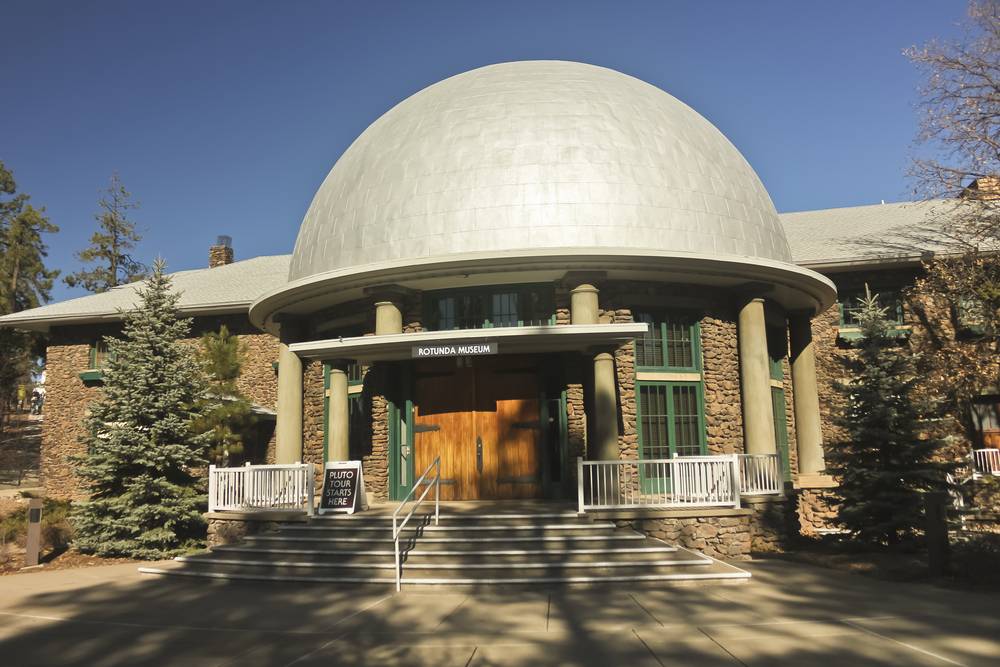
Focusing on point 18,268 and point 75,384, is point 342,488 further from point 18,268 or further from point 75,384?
point 18,268

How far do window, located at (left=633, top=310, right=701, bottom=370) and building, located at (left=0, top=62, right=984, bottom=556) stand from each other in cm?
5

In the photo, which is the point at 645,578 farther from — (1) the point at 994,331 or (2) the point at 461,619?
(1) the point at 994,331

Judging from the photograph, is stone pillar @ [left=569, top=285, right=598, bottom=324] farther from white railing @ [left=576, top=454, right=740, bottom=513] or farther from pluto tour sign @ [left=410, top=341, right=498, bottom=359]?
white railing @ [left=576, top=454, right=740, bottom=513]

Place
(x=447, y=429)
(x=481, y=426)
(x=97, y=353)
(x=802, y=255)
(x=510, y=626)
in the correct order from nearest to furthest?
(x=510, y=626)
(x=481, y=426)
(x=447, y=429)
(x=802, y=255)
(x=97, y=353)

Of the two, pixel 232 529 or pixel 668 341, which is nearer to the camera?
pixel 232 529

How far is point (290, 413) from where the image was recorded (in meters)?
17.5

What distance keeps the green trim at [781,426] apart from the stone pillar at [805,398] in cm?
49

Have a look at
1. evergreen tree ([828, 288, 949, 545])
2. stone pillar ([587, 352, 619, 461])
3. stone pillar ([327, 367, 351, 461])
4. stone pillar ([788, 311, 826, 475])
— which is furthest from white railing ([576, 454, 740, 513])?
stone pillar ([788, 311, 826, 475])

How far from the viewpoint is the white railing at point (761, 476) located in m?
13.5

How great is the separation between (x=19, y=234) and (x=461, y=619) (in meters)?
47.3

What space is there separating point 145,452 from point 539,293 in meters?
8.82

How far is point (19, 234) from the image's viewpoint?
4491 centimetres

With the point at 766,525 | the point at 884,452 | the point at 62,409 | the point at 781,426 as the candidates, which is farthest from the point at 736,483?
the point at 62,409

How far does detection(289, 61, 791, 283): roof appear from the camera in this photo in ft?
48.4
